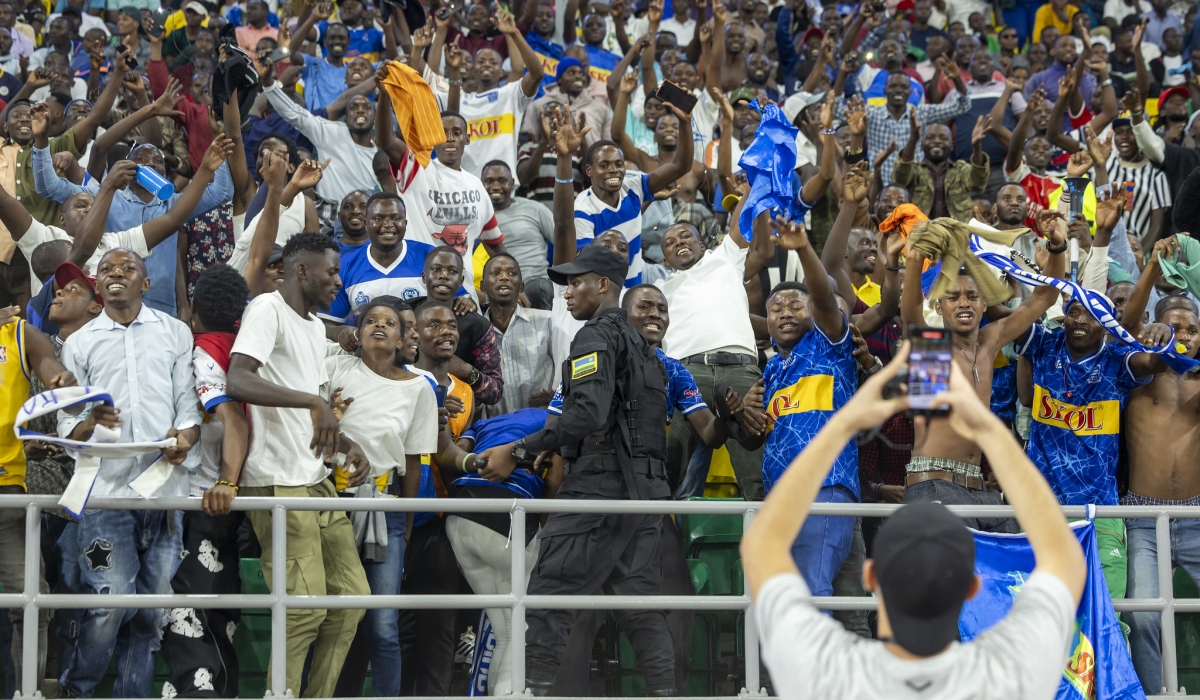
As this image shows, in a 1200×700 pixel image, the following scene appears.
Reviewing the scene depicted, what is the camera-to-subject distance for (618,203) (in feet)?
28.3

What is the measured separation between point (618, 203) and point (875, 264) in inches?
70.1

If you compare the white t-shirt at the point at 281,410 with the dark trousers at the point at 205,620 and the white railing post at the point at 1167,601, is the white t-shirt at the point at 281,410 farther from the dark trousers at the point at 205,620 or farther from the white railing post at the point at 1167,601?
the white railing post at the point at 1167,601

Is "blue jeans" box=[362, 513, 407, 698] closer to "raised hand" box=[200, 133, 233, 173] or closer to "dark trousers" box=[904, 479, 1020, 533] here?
"raised hand" box=[200, 133, 233, 173]

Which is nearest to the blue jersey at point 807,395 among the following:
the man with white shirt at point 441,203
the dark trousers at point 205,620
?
the man with white shirt at point 441,203

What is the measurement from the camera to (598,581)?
5.83 meters

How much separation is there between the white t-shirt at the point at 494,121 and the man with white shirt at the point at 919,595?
26.4 ft

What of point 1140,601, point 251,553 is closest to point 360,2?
point 251,553

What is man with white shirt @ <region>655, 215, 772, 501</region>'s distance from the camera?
23.0ft

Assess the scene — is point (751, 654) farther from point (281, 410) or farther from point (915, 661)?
point (915, 661)

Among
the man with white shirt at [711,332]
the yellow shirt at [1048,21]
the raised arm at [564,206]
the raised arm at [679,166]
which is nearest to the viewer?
the man with white shirt at [711,332]

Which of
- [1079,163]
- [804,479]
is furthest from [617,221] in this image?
[804,479]

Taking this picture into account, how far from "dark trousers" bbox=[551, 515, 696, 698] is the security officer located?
0.19 feet

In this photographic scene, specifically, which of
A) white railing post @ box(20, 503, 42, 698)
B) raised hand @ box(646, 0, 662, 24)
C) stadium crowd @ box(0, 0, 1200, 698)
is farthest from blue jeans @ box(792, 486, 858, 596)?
raised hand @ box(646, 0, 662, 24)

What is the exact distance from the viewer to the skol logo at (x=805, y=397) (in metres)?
6.45
